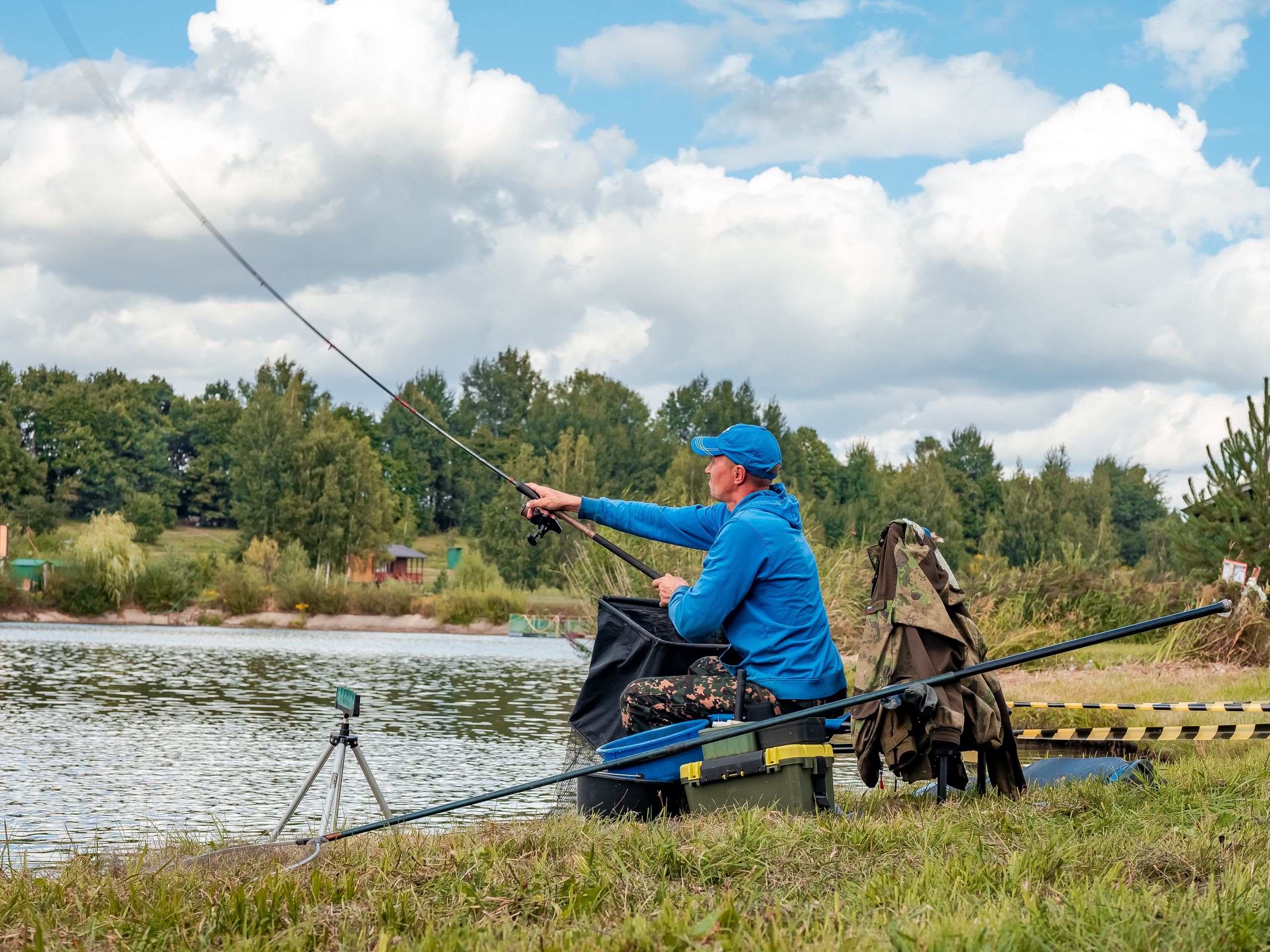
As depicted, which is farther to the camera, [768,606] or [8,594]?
[8,594]

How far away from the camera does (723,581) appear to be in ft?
14.9

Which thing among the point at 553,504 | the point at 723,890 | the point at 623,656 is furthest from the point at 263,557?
the point at 723,890

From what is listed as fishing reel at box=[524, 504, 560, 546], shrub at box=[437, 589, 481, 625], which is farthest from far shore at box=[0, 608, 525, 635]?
fishing reel at box=[524, 504, 560, 546]

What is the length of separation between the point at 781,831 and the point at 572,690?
13.3m

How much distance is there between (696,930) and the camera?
8.73ft

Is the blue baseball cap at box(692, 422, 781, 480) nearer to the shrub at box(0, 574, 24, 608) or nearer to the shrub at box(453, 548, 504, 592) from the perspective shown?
the shrub at box(0, 574, 24, 608)

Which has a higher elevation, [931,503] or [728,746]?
[931,503]

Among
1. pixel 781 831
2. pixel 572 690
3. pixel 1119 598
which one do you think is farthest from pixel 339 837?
pixel 1119 598

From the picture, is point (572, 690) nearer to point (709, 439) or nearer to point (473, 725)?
point (473, 725)

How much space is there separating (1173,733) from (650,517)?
3.57 m

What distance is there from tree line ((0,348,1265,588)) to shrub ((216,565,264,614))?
14.2 m

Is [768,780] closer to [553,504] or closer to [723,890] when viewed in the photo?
[723,890]

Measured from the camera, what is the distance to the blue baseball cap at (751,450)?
4.89m

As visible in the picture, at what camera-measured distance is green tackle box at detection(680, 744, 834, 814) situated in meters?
4.25
